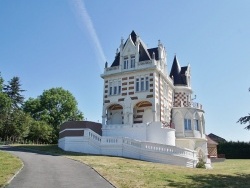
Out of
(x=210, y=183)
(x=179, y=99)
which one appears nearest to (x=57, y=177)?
(x=210, y=183)

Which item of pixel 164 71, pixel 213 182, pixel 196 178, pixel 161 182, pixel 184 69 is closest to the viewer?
pixel 161 182

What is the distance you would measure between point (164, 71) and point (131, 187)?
27022 mm

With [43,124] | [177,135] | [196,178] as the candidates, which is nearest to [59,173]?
[196,178]

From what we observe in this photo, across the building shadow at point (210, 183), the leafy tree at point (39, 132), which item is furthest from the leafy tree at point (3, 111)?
the building shadow at point (210, 183)

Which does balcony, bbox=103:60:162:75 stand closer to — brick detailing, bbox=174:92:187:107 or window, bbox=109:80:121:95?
window, bbox=109:80:121:95

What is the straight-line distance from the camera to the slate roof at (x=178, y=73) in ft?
142

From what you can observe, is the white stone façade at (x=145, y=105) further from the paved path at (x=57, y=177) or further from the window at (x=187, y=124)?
the paved path at (x=57, y=177)

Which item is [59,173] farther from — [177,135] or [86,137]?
[177,135]

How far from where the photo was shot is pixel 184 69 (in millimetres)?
44594

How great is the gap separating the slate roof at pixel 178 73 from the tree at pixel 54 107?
28573 mm

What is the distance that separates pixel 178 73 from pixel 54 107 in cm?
3216

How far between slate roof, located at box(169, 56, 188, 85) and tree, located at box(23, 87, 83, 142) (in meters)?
28.6

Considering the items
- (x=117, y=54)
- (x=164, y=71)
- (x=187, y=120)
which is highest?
(x=117, y=54)

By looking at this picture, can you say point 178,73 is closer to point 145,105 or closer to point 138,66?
point 138,66
